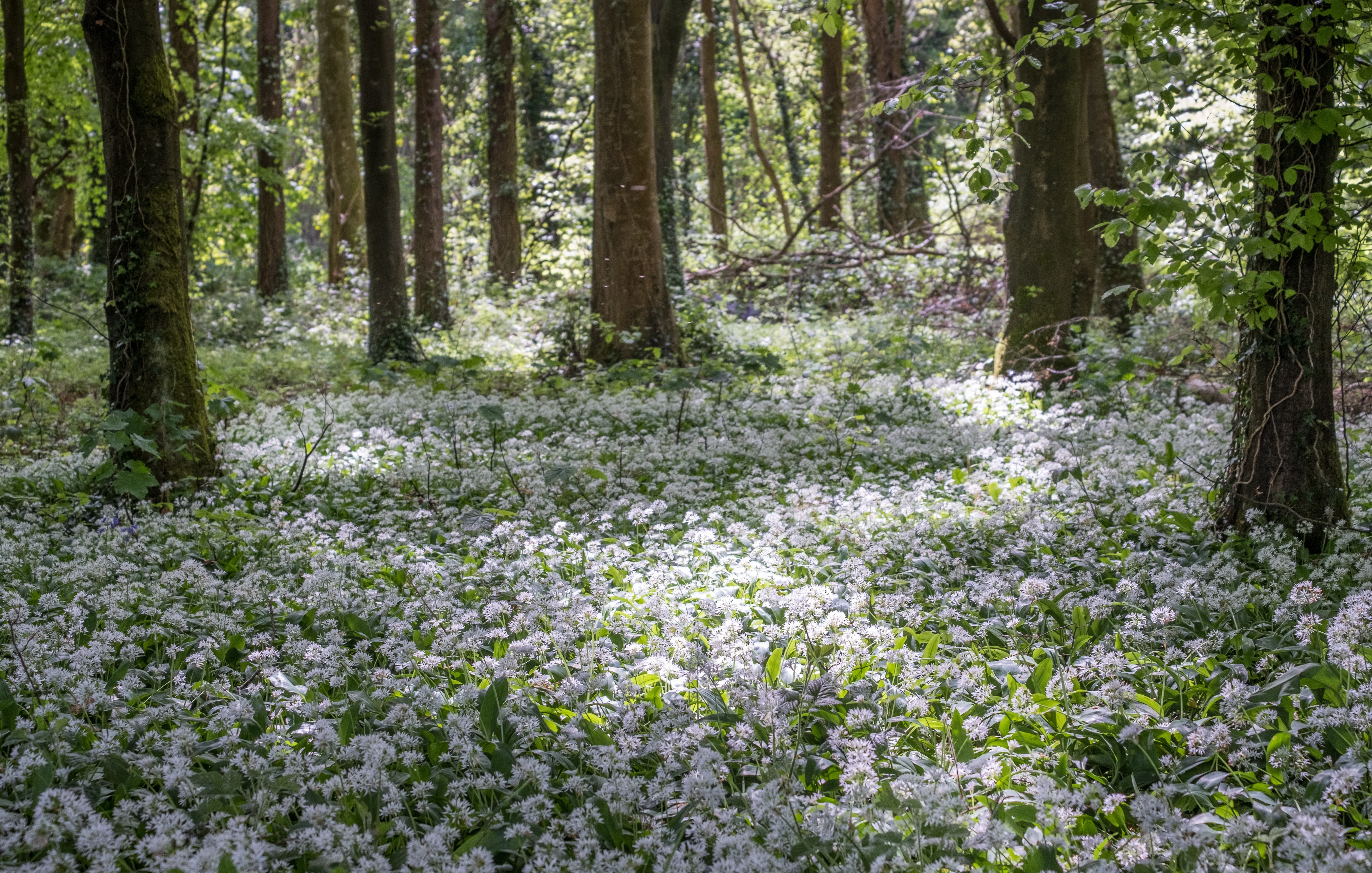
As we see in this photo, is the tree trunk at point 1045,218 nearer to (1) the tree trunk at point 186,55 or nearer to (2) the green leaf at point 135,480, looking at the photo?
(2) the green leaf at point 135,480

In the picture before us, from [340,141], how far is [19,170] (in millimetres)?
5828

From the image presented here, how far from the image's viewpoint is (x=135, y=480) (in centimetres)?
520

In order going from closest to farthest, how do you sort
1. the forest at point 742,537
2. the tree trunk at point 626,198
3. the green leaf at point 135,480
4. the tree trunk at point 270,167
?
the forest at point 742,537 → the green leaf at point 135,480 → the tree trunk at point 626,198 → the tree trunk at point 270,167

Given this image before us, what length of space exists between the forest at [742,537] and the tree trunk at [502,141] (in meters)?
5.75

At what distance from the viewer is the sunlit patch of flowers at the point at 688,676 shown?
2301 mm

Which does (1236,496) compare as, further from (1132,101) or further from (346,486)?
(1132,101)

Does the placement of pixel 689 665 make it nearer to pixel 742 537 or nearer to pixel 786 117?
pixel 742 537

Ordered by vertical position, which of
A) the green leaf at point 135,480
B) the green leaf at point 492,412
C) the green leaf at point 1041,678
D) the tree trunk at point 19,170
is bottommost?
the green leaf at point 1041,678

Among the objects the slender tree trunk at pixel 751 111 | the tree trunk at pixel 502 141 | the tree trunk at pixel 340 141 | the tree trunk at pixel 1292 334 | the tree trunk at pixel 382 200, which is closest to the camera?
Result: the tree trunk at pixel 1292 334

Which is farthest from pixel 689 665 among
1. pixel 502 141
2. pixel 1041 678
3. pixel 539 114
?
pixel 539 114

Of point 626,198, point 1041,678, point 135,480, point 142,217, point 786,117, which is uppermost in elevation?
point 786,117

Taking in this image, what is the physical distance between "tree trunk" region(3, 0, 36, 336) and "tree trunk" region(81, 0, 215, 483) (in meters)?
8.23

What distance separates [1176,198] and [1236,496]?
1.60 metres

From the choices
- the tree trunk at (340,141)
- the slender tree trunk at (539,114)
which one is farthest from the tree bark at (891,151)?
the tree trunk at (340,141)
